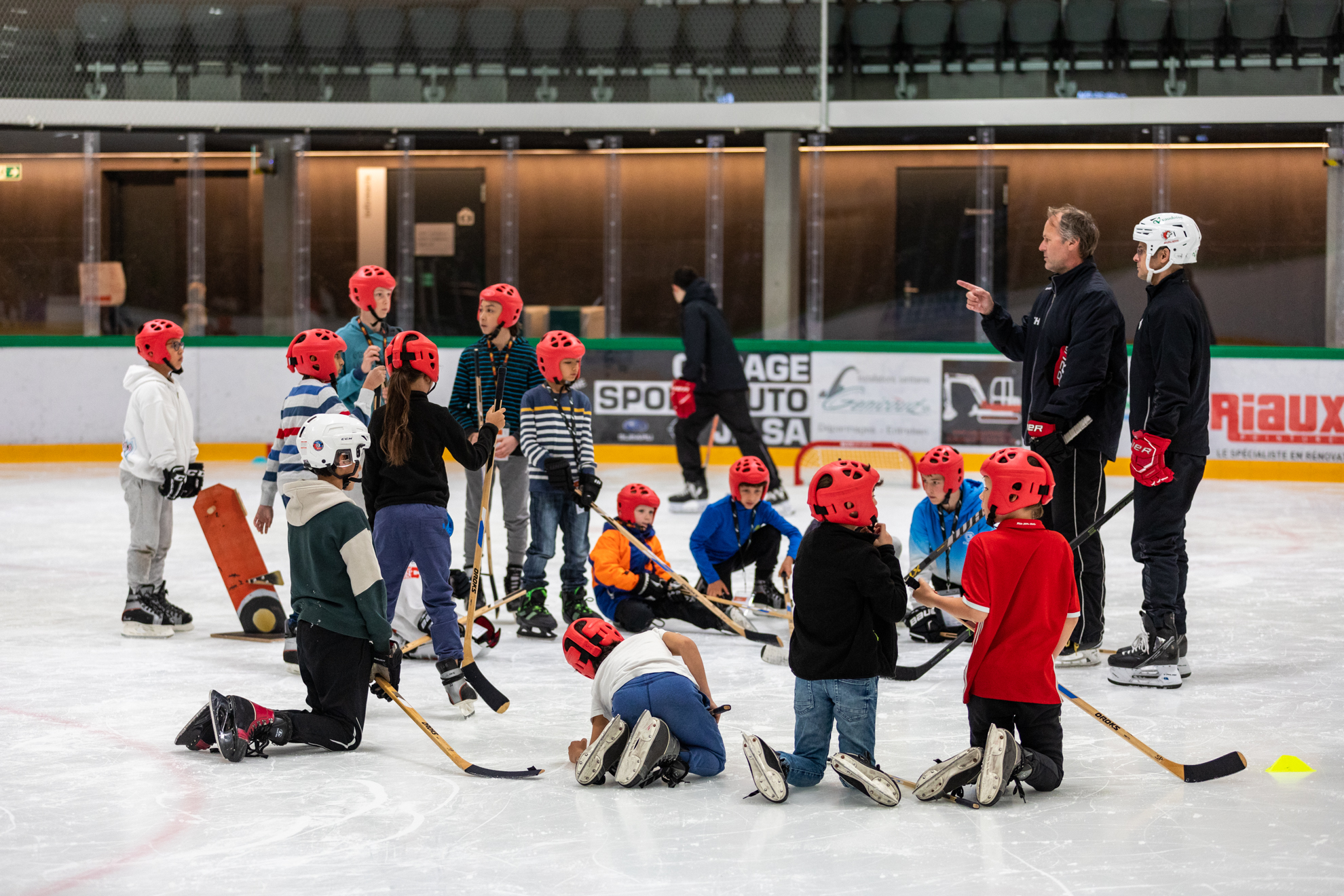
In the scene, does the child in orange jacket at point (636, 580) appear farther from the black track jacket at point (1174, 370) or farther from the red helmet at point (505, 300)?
the black track jacket at point (1174, 370)

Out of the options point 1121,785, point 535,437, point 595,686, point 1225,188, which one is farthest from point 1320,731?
point 1225,188

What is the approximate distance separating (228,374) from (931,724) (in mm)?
9457

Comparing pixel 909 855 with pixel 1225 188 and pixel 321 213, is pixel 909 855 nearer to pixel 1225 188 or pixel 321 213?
pixel 1225 188

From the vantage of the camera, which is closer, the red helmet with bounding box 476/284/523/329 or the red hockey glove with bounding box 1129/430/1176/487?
the red hockey glove with bounding box 1129/430/1176/487

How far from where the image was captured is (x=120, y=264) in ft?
43.8

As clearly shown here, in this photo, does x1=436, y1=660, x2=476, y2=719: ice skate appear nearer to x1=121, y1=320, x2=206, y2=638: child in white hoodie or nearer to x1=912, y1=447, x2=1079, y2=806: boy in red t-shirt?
x1=912, y1=447, x2=1079, y2=806: boy in red t-shirt

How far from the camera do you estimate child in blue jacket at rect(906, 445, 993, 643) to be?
17.9ft

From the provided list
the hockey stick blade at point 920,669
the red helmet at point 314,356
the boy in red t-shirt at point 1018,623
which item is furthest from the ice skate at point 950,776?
the red helmet at point 314,356

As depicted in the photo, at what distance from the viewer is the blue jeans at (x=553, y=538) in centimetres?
558

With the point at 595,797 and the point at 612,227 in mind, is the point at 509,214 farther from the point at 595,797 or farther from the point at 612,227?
the point at 595,797

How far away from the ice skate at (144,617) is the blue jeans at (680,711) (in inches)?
105

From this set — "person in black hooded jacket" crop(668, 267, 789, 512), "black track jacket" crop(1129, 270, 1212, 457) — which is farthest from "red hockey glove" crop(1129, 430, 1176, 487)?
"person in black hooded jacket" crop(668, 267, 789, 512)

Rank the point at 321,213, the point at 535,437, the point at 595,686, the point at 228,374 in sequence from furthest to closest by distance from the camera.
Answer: the point at 321,213, the point at 228,374, the point at 535,437, the point at 595,686

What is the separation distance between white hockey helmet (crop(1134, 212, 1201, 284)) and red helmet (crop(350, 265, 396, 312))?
9.18 ft
